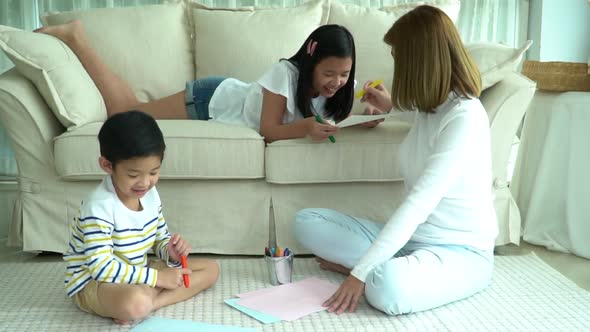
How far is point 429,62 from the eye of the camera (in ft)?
5.47

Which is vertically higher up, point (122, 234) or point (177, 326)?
point (122, 234)

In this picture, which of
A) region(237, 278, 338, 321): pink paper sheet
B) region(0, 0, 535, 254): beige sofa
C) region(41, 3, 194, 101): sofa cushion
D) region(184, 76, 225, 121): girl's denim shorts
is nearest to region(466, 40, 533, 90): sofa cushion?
region(0, 0, 535, 254): beige sofa

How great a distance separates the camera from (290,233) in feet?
7.18

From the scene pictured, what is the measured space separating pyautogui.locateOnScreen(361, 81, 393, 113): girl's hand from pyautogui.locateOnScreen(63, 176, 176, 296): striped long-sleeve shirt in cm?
80

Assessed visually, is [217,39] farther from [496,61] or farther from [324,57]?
[496,61]

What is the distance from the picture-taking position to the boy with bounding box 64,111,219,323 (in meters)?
1.58

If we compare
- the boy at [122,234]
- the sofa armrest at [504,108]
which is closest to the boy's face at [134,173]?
the boy at [122,234]

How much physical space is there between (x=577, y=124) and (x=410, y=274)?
3.39ft

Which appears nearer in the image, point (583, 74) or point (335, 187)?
point (335, 187)

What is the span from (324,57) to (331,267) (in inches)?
25.0

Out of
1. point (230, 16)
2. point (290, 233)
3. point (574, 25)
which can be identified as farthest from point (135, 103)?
point (574, 25)

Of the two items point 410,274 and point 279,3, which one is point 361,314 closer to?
point 410,274

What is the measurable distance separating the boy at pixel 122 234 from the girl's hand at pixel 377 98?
79cm

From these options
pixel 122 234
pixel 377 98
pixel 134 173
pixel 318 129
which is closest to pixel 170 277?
pixel 122 234
